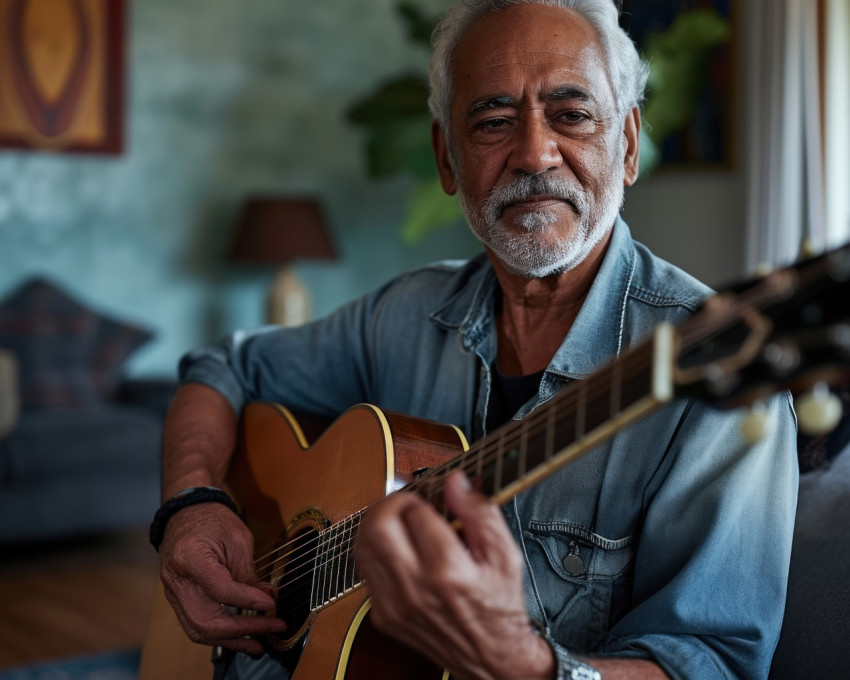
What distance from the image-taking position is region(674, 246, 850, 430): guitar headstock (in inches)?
25.9

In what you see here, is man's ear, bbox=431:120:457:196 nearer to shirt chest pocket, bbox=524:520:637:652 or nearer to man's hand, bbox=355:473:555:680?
shirt chest pocket, bbox=524:520:637:652

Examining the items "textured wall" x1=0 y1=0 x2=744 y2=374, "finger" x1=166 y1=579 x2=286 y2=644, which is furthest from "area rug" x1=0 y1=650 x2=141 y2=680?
"textured wall" x1=0 y1=0 x2=744 y2=374

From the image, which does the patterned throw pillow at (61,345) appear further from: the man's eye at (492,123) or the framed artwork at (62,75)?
the man's eye at (492,123)

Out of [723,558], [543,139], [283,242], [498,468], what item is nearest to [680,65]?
[283,242]

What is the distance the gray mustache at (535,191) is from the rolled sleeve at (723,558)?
1.22ft

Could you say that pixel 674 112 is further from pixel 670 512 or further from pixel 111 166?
pixel 670 512

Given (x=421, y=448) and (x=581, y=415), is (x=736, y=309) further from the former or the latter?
(x=421, y=448)

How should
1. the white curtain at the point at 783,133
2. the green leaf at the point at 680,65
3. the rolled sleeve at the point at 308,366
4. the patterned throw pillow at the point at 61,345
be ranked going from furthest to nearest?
the patterned throw pillow at the point at 61,345 → the green leaf at the point at 680,65 → the white curtain at the point at 783,133 → the rolled sleeve at the point at 308,366

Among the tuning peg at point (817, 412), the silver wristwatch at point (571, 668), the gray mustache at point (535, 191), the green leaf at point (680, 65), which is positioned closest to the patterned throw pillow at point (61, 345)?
the green leaf at point (680, 65)

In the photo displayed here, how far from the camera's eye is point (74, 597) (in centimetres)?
317

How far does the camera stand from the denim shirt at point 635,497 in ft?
3.22

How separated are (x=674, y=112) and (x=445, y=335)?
2.90 meters

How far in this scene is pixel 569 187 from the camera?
1266 millimetres

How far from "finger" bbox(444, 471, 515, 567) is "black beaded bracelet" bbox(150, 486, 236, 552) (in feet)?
2.19
